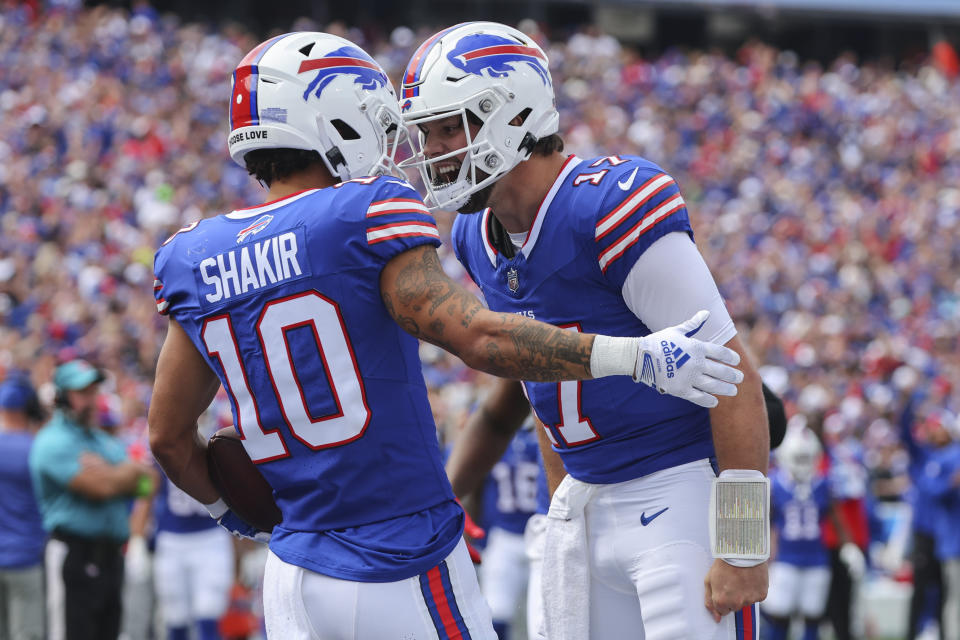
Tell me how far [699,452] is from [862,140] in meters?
19.4

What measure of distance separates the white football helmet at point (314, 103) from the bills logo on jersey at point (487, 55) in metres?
0.27

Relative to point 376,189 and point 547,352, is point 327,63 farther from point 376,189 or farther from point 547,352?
point 547,352

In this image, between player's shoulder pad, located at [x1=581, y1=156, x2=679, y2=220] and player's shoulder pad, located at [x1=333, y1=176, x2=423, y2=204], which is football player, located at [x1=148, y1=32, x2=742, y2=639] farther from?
player's shoulder pad, located at [x1=581, y1=156, x2=679, y2=220]

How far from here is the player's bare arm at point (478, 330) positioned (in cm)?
230

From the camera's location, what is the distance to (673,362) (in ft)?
7.32

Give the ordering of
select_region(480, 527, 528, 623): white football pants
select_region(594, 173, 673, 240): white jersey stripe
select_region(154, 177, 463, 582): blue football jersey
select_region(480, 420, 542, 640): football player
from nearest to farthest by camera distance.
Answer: select_region(154, 177, 463, 582): blue football jersey
select_region(594, 173, 673, 240): white jersey stripe
select_region(480, 420, 542, 640): football player
select_region(480, 527, 528, 623): white football pants

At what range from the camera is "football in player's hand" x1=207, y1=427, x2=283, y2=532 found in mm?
2678

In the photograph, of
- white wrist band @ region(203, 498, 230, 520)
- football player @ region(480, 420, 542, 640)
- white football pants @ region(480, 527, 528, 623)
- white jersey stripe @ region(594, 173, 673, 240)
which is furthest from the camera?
white football pants @ region(480, 527, 528, 623)

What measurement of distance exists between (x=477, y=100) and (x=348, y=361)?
801 millimetres

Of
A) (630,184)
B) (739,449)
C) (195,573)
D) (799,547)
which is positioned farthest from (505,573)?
(630,184)

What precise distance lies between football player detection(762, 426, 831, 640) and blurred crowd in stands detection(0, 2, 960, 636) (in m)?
0.52

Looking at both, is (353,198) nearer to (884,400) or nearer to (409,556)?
(409,556)

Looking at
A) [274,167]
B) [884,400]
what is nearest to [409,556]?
[274,167]

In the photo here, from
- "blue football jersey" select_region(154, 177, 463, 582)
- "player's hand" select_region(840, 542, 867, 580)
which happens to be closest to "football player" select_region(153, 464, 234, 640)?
"player's hand" select_region(840, 542, 867, 580)
